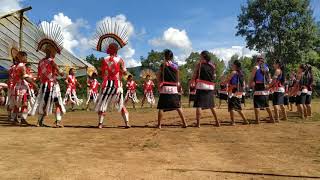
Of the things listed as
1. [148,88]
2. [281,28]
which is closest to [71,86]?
[148,88]

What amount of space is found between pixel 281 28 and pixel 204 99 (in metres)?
39.7

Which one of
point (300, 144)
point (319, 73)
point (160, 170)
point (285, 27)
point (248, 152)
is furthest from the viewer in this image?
point (319, 73)

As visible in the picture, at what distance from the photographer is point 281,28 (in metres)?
50.0

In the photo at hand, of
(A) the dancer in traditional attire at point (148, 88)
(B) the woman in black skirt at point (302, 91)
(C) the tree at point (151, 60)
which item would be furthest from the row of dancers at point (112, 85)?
(C) the tree at point (151, 60)

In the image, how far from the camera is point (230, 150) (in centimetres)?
849

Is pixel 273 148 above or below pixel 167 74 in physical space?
below

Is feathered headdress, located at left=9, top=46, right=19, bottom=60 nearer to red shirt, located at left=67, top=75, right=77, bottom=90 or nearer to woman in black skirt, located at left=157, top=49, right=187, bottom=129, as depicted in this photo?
woman in black skirt, located at left=157, top=49, right=187, bottom=129

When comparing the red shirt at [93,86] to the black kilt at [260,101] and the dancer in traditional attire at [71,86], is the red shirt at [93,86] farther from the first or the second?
the black kilt at [260,101]

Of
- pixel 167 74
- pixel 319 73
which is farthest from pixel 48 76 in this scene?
pixel 319 73

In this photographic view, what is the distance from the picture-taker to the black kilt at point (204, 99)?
1255 cm

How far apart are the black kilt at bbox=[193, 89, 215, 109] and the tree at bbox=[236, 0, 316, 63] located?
38.3 metres

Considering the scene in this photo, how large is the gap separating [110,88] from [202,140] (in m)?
3.24

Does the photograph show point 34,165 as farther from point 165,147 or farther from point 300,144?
point 300,144

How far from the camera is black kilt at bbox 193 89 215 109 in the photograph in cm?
1255
